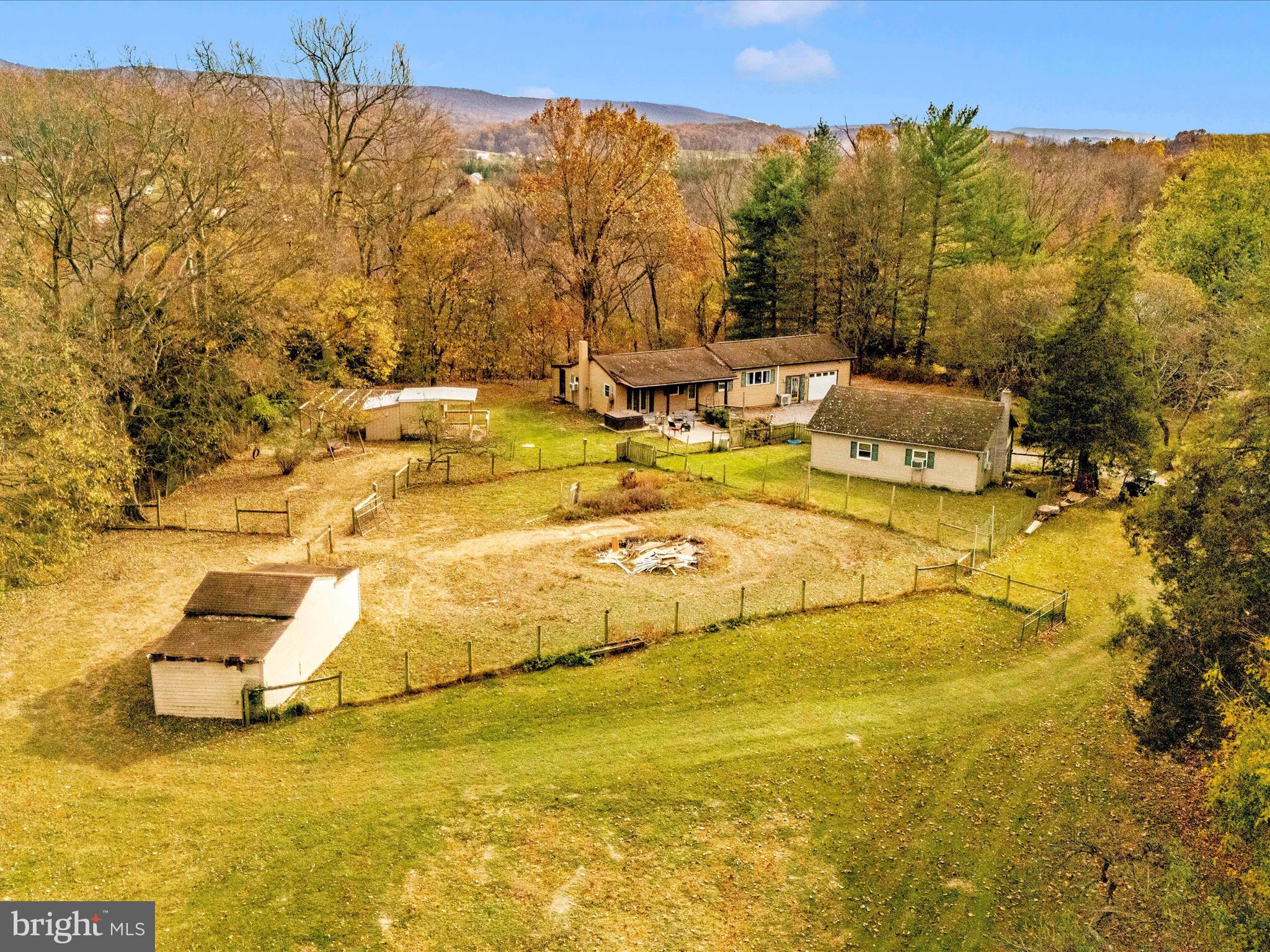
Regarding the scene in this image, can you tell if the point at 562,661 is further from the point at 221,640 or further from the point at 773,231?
the point at 773,231

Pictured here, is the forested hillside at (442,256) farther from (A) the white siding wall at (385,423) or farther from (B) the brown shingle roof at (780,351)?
(B) the brown shingle roof at (780,351)

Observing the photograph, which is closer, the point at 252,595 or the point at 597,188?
the point at 252,595

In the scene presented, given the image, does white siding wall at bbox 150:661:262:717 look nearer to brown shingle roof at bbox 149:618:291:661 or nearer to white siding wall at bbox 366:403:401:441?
brown shingle roof at bbox 149:618:291:661

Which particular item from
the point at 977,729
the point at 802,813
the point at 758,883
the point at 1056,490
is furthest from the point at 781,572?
the point at 1056,490

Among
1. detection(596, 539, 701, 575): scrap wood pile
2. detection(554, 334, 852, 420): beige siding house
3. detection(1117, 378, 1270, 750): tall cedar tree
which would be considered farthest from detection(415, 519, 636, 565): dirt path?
detection(1117, 378, 1270, 750): tall cedar tree

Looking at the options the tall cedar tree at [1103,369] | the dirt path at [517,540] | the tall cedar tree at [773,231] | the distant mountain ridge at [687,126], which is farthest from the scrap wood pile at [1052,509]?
the distant mountain ridge at [687,126]

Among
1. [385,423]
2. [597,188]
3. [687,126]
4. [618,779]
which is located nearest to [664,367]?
[597,188]

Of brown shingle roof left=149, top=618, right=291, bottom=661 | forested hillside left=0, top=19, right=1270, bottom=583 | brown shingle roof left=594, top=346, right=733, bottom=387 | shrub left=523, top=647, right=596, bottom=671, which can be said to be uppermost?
forested hillside left=0, top=19, right=1270, bottom=583
